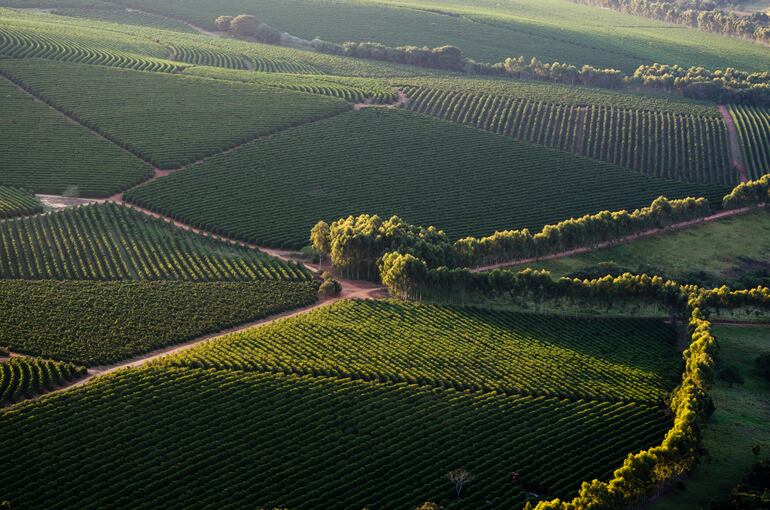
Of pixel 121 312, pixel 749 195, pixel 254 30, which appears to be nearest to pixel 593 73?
pixel 749 195

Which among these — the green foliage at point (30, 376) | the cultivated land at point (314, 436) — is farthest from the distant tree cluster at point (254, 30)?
the green foliage at point (30, 376)

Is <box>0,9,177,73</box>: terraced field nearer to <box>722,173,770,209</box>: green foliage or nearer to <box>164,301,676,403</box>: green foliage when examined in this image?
<box>164,301,676,403</box>: green foliage

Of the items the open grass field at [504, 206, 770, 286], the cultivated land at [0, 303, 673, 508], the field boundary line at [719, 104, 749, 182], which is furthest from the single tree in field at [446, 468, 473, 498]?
the field boundary line at [719, 104, 749, 182]

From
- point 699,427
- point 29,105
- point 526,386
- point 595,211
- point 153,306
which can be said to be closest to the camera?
point 699,427

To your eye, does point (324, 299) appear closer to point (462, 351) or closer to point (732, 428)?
point (462, 351)

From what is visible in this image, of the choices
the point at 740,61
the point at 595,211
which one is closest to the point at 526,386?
the point at 595,211

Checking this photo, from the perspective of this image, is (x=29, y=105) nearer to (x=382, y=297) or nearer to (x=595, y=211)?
(x=382, y=297)
